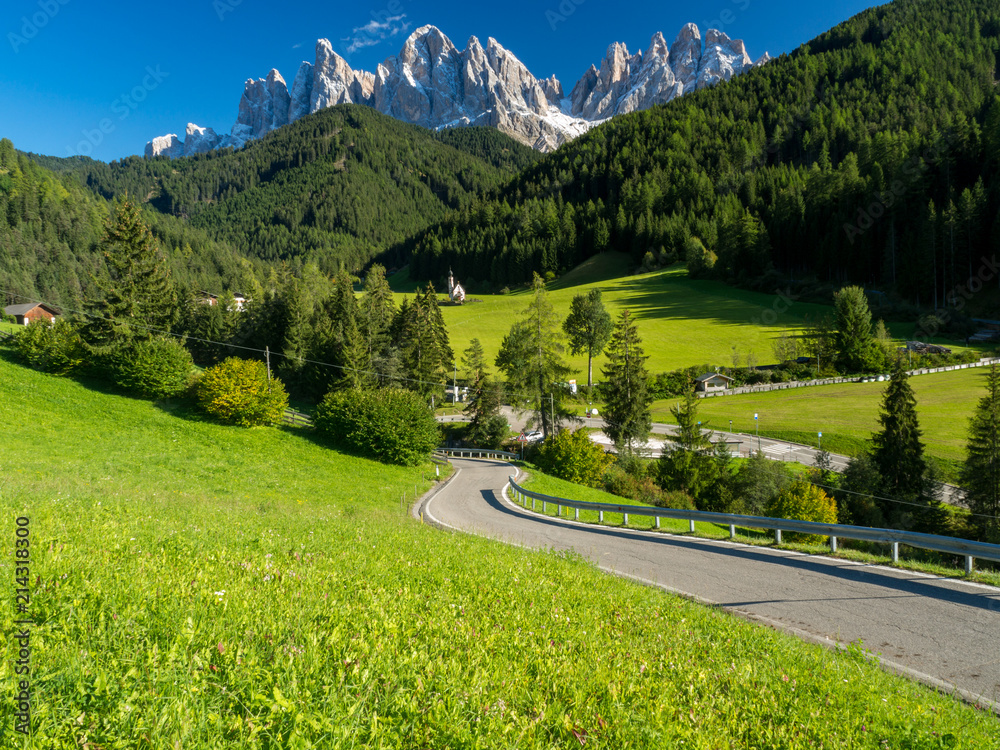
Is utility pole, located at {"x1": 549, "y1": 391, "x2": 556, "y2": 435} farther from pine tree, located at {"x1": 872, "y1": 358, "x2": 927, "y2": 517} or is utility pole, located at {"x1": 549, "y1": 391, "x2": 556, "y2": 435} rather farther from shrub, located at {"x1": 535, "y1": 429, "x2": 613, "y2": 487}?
pine tree, located at {"x1": 872, "y1": 358, "x2": 927, "y2": 517}

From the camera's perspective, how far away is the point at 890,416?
3897 centimetres

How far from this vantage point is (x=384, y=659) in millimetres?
3520

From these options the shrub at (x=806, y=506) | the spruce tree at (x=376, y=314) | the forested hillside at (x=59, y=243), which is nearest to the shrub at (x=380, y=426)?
the spruce tree at (x=376, y=314)

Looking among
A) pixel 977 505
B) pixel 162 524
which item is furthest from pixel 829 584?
pixel 977 505

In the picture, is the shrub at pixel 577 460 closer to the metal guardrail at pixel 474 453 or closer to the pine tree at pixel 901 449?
the metal guardrail at pixel 474 453

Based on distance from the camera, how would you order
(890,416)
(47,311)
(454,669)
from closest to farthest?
(454,669)
(890,416)
(47,311)

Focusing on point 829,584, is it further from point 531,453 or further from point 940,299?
point 940,299

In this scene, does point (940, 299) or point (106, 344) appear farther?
point (940, 299)

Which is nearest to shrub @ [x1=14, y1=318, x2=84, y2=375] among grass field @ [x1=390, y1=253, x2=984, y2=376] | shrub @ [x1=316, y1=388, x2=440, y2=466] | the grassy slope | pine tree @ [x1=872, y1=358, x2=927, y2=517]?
shrub @ [x1=316, y1=388, x2=440, y2=466]

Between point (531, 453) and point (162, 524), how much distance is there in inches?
1643

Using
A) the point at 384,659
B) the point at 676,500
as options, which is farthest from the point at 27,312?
the point at 384,659

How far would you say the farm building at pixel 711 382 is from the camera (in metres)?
72.4

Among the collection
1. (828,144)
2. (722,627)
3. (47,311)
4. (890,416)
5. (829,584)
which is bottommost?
(890,416)

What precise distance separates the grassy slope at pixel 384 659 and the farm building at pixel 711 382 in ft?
230
